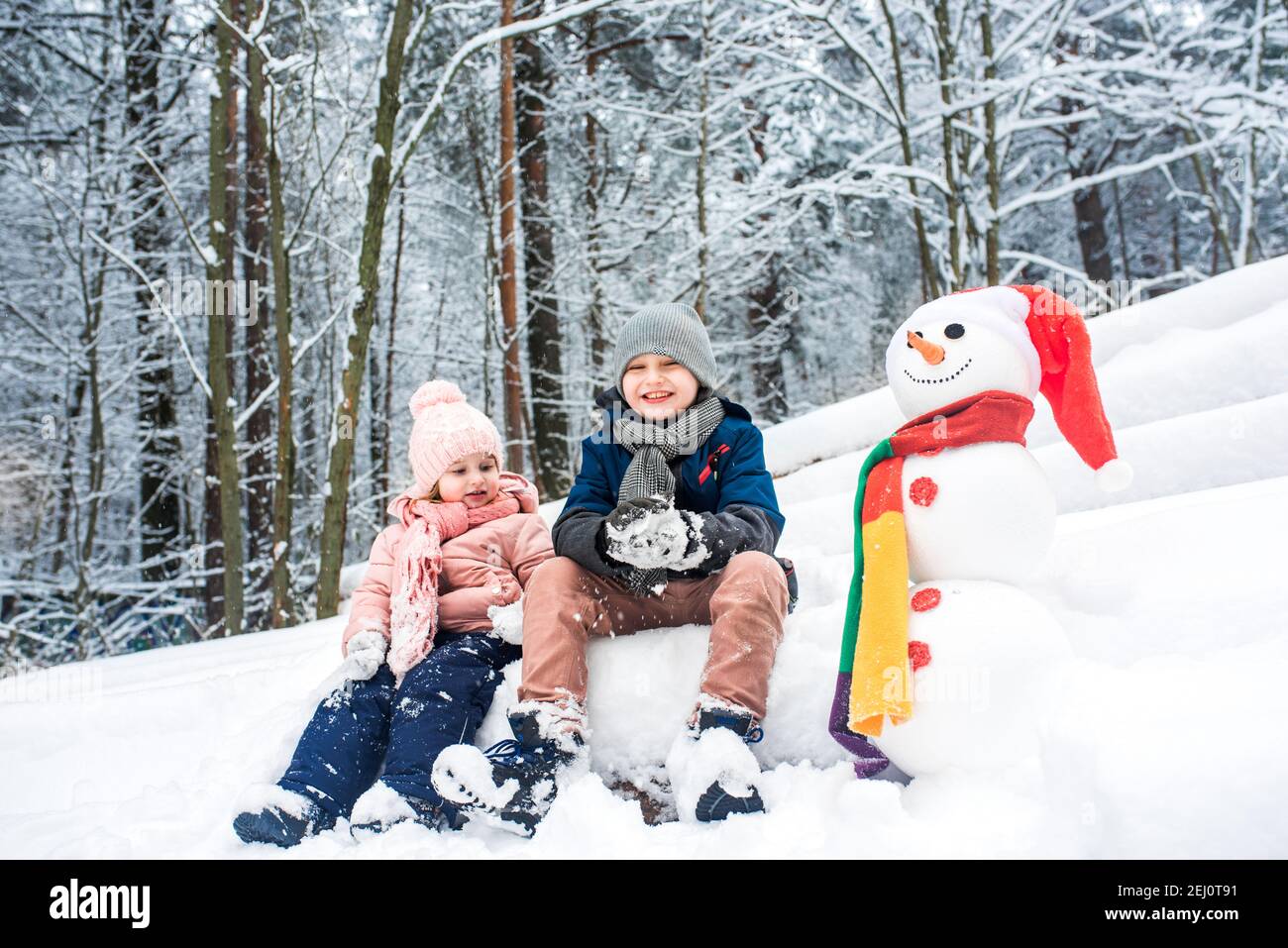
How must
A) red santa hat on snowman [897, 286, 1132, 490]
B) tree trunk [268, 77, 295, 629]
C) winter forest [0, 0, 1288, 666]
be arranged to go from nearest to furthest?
1. red santa hat on snowman [897, 286, 1132, 490]
2. tree trunk [268, 77, 295, 629]
3. winter forest [0, 0, 1288, 666]

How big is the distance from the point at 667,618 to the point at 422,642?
0.73 m

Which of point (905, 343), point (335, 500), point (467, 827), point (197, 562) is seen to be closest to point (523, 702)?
point (467, 827)

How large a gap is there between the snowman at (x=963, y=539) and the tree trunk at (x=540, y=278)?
20.5 feet

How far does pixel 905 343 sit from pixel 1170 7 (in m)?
9.98

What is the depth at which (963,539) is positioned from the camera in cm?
170

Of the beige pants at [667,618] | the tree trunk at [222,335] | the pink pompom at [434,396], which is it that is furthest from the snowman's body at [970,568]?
the tree trunk at [222,335]

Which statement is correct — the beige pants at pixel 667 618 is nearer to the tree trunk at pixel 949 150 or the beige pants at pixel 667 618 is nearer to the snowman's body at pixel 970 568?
the snowman's body at pixel 970 568

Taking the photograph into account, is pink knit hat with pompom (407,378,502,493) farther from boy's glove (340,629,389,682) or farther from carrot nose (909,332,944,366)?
carrot nose (909,332,944,366)

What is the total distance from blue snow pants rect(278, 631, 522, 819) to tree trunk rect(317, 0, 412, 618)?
2.08 meters

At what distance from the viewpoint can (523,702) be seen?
195cm

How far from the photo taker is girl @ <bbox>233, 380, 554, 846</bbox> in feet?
6.29

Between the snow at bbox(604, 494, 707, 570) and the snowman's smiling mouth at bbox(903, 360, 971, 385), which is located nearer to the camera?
the snowman's smiling mouth at bbox(903, 360, 971, 385)
